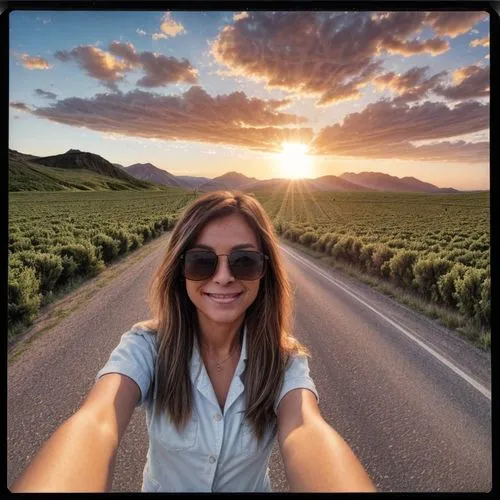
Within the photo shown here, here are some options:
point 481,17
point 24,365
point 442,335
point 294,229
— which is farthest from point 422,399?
point 294,229

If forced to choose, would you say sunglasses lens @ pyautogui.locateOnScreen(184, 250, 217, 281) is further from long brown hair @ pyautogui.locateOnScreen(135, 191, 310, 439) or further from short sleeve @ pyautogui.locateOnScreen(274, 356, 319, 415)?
short sleeve @ pyautogui.locateOnScreen(274, 356, 319, 415)

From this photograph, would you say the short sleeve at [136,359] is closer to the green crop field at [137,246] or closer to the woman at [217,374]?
the woman at [217,374]

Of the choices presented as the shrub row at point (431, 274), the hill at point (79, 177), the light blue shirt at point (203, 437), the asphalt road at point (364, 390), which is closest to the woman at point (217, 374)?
the light blue shirt at point (203, 437)

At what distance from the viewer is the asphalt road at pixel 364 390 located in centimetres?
211

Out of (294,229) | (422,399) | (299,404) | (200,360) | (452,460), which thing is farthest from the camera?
(294,229)

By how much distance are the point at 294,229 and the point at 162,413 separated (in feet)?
49.5

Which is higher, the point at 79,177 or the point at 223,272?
the point at 79,177

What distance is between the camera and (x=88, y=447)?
86 centimetres

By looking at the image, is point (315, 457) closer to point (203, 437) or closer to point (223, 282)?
point (203, 437)

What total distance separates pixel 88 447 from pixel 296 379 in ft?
1.81

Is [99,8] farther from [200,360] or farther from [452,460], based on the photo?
[452,460]

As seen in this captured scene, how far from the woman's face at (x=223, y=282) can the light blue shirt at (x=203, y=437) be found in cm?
16

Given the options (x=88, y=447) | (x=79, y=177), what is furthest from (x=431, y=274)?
(x=79, y=177)
